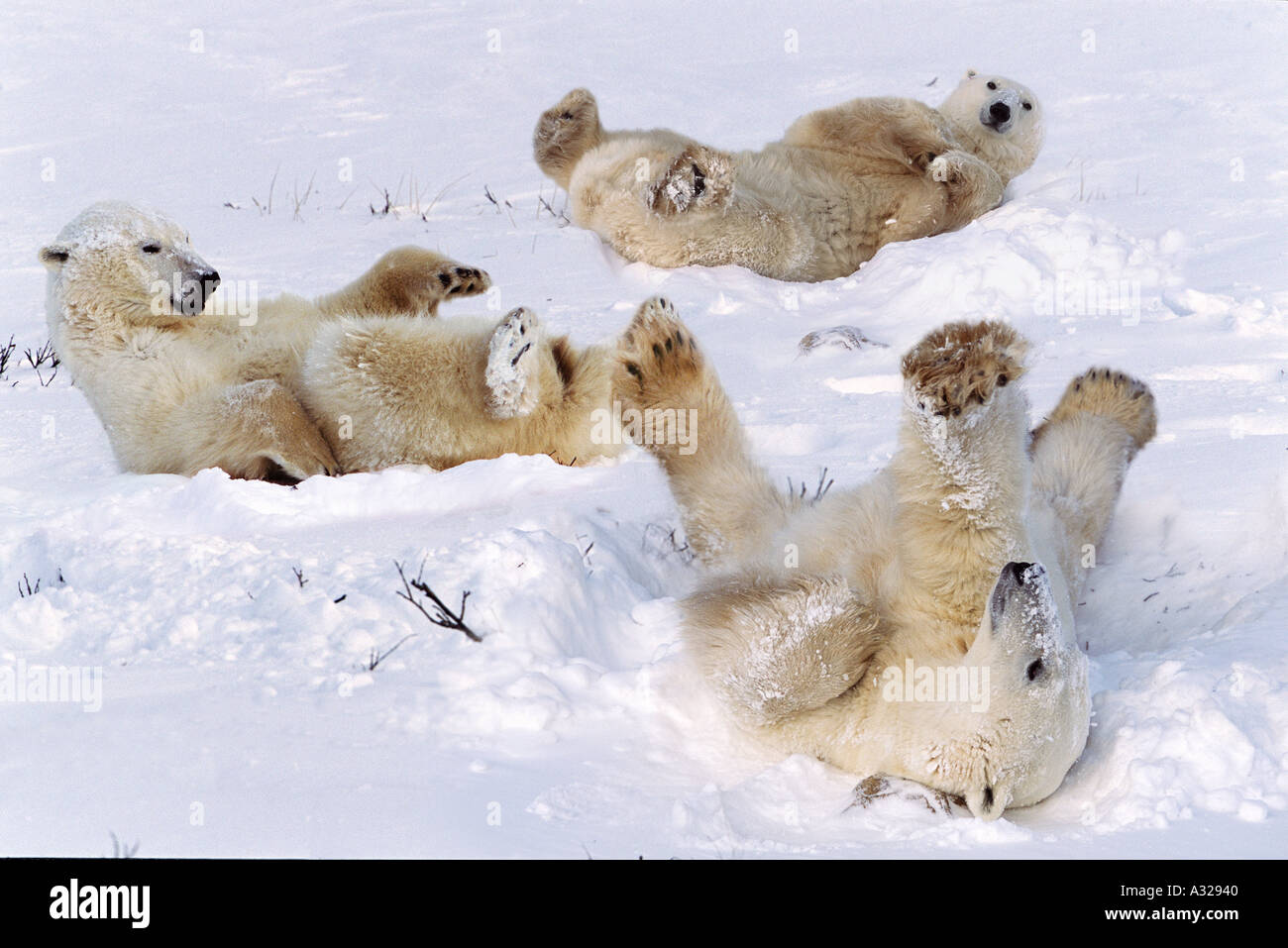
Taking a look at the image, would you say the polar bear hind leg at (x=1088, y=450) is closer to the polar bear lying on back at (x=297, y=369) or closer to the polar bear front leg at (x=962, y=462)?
the polar bear front leg at (x=962, y=462)

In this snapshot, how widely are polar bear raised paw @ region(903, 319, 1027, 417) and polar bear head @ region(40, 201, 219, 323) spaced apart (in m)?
3.17

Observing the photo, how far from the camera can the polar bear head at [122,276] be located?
482cm

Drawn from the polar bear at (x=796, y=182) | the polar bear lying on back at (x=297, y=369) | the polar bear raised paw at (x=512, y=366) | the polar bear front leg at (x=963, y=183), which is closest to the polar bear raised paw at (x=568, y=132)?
the polar bear at (x=796, y=182)

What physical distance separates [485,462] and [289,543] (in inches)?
34.0

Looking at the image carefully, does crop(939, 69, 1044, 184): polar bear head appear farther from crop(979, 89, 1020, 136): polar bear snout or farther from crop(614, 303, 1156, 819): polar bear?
crop(614, 303, 1156, 819): polar bear

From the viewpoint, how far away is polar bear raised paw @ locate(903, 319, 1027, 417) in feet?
8.18

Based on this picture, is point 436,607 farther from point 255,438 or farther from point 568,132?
point 568,132

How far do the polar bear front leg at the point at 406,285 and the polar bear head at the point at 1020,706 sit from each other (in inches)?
117

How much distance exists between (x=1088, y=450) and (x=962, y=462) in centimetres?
139

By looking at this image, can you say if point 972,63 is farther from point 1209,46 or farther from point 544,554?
point 544,554

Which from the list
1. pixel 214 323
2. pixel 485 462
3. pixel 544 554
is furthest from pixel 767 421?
pixel 214 323

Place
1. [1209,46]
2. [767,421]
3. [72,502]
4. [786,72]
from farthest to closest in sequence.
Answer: [786,72], [1209,46], [767,421], [72,502]

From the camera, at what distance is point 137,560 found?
352 cm

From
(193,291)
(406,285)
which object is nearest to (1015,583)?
(406,285)
